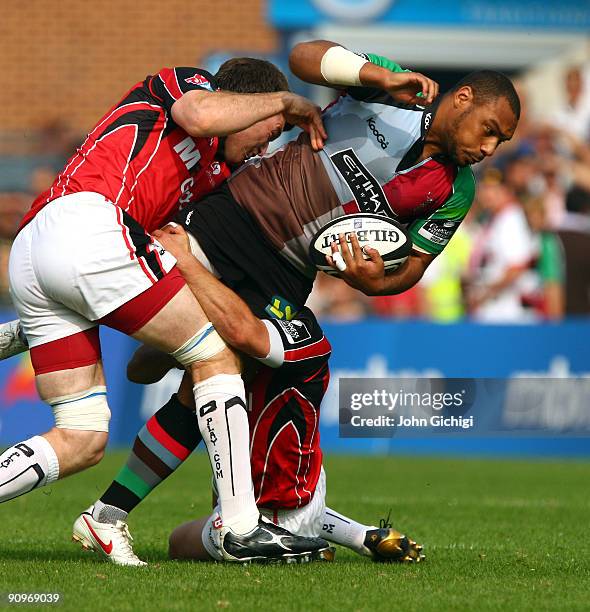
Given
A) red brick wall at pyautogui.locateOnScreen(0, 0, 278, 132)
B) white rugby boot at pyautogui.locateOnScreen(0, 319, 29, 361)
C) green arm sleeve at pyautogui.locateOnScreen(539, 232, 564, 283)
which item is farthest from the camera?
red brick wall at pyautogui.locateOnScreen(0, 0, 278, 132)

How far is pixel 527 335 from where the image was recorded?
12.1 meters

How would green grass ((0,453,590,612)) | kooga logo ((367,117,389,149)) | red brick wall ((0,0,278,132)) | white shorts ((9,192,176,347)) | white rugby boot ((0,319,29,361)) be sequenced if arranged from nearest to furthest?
green grass ((0,453,590,612)), white shorts ((9,192,176,347)), kooga logo ((367,117,389,149)), white rugby boot ((0,319,29,361)), red brick wall ((0,0,278,132))

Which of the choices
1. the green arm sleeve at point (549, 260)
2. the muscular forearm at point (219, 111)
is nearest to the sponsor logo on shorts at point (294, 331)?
the muscular forearm at point (219, 111)

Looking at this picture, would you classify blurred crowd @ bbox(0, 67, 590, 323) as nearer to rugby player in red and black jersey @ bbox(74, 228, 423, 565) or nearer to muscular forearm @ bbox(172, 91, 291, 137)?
rugby player in red and black jersey @ bbox(74, 228, 423, 565)

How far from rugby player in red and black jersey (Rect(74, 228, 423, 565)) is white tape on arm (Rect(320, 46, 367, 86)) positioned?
0.94 m

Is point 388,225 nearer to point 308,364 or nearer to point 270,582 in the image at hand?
point 308,364

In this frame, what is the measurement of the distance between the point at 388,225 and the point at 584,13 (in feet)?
47.8

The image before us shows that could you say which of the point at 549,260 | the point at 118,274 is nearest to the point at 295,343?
the point at 118,274

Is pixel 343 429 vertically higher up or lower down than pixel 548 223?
higher up

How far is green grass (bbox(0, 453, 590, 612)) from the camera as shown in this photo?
15.3 ft

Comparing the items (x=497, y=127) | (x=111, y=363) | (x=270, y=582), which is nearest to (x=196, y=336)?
(x=270, y=582)

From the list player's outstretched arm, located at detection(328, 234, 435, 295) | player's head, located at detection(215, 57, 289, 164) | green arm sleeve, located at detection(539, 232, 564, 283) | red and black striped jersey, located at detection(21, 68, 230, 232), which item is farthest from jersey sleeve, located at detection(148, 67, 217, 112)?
green arm sleeve, located at detection(539, 232, 564, 283)

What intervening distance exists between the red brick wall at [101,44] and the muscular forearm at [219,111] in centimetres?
1333

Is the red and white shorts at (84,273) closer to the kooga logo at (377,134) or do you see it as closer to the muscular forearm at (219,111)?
the muscular forearm at (219,111)
